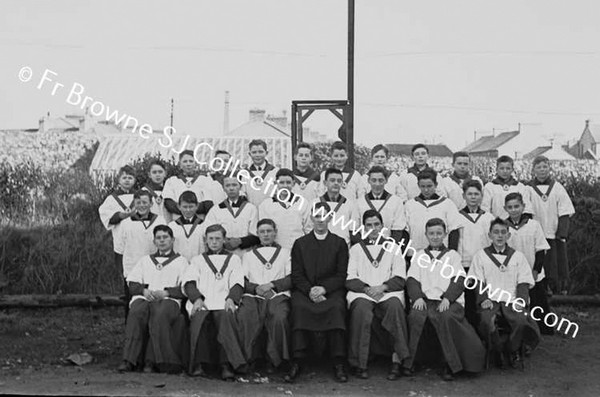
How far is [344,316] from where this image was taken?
7.47 m

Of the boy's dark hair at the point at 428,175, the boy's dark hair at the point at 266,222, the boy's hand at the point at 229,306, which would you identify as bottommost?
the boy's hand at the point at 229,306

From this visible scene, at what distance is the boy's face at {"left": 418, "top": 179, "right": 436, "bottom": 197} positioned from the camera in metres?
8.29

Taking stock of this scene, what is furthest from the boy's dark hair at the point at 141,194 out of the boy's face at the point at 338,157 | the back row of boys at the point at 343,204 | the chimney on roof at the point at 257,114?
the chimney on roof at the point at 257,114

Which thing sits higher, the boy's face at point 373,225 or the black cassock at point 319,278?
the boy's face at point 373,225

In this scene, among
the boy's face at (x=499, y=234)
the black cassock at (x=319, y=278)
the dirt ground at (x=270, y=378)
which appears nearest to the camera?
the dirt ground at (x=270, y=378)

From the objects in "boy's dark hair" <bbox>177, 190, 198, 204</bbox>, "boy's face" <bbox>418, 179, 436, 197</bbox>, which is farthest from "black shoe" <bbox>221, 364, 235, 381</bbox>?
"boy's face" <bbox>418, 179, 436, 197</bbox>

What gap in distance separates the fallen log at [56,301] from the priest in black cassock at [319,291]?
4.05 metres

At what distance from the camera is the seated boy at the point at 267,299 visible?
24.3 ft

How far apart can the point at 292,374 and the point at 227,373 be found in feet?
1.91

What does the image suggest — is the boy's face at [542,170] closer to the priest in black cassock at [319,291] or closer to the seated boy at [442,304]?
the seated boy at [442,304]

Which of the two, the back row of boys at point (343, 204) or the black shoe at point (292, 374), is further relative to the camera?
the back row of boys at point (343, 204)

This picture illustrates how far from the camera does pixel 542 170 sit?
8.98 meters

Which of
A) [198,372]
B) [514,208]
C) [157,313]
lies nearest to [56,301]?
[157,313]

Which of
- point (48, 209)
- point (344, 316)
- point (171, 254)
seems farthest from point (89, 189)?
point (344, 316)
